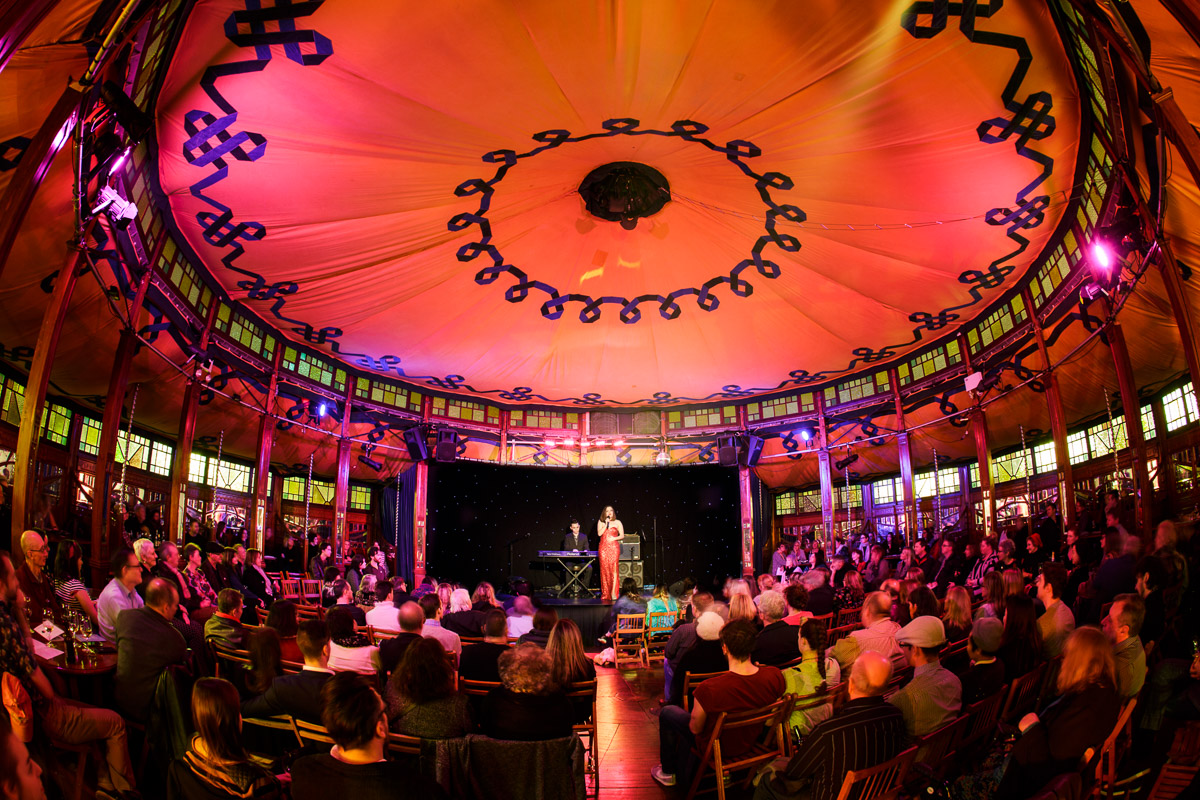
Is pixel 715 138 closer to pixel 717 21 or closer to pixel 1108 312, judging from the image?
pixel 717 21

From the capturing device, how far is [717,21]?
19.2 feet

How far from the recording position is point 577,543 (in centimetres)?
1566

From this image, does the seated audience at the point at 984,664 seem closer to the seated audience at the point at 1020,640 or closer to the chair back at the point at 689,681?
the seated audience at the point at 1020,640

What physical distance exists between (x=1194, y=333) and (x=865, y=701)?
363 cm

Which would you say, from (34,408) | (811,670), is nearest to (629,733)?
(811,670)

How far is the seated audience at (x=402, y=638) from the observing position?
4.20m

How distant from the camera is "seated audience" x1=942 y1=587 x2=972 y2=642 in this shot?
496 centimetres

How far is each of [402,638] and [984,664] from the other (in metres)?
3.28

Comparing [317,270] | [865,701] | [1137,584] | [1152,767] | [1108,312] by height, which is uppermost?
[317,270]

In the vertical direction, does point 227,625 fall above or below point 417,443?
below

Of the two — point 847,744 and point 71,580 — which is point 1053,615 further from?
point 71,580

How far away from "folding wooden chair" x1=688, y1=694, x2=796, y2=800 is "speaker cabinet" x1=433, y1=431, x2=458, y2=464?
458 inches

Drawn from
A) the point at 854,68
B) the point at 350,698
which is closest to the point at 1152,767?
the point at 350,698

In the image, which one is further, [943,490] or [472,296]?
[943,490]
